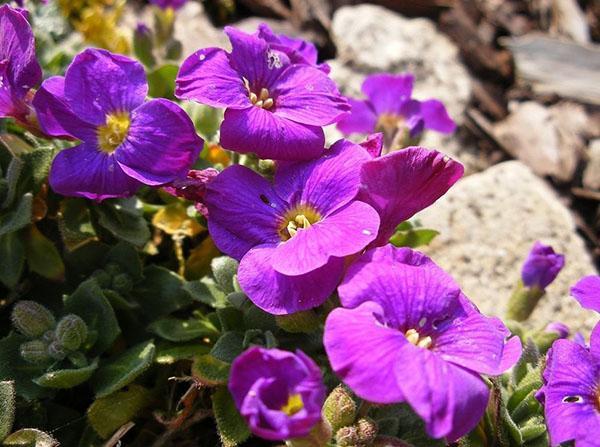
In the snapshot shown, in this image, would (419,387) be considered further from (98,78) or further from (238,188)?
(98,78)

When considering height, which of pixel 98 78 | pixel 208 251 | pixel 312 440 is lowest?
pixel 208 251

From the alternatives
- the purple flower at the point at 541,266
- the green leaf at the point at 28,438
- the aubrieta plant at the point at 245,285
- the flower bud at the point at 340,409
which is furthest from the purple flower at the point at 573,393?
the green leaf at the point at 28,438

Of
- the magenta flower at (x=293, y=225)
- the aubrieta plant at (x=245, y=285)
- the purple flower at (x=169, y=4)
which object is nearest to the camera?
the aubrieta plant at (x=245, y=285)

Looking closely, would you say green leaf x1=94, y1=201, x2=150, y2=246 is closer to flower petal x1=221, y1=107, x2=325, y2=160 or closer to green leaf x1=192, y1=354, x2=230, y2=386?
green leaf x1=192, y1=354, x2=230, y2=386

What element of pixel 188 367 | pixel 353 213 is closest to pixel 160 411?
pixel 188 367

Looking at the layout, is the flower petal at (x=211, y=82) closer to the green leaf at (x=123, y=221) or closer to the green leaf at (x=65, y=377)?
the green leaf at (x=123, y=221)

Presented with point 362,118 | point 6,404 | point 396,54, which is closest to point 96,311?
point 6,404
